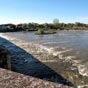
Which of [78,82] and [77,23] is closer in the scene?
[78,82]

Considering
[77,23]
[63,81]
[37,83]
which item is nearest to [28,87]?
[37,83]

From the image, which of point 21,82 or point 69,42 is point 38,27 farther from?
point 21,82

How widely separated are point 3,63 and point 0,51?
985mm

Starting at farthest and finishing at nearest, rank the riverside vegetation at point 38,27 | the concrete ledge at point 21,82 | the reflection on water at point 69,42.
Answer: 1. the riverside vegetation at point 38,27
2. the reflection on water at point 69,42
3. the concrete ledge at point 21,82

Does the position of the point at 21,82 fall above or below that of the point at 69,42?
above

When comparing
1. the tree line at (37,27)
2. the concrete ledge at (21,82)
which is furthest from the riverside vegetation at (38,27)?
the concrete ledge at (21,82)

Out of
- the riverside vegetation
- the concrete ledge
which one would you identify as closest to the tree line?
the riverside vegetation

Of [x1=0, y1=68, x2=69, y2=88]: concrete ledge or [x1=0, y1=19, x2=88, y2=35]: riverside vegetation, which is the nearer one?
[x1=0, y1=68, x2=69, y2=88]: concrete ledge

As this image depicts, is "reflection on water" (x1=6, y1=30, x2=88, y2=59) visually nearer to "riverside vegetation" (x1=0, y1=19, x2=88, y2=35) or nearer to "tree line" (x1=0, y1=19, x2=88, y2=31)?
"riverside vegetation" (x1=0, y1=19, x2=88, y2=35)

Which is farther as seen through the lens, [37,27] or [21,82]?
[37,27]

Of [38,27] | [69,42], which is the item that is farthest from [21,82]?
[38,27]

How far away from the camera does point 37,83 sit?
2.86m

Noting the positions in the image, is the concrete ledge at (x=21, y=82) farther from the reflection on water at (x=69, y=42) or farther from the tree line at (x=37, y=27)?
the tree line at (x=37, y=27)

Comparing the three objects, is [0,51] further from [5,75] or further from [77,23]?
[77,23]
